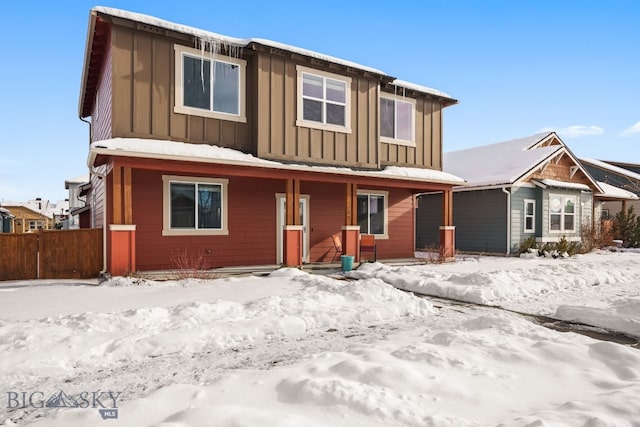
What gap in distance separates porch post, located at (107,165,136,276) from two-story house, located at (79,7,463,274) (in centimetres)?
2

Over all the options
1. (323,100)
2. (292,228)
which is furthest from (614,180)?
(292,228)

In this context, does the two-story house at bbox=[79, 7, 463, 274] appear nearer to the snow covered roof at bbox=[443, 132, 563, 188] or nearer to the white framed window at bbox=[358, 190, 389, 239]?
the white framed window at bbox=[358, 190, 389, 239]

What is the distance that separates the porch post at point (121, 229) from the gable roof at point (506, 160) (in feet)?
42.0

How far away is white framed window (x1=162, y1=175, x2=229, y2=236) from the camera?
1030cm

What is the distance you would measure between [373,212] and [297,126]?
4563 mm

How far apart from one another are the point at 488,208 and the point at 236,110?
11.9m

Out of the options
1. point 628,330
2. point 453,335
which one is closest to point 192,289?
point 453,335

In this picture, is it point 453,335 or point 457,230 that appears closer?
point 453,335

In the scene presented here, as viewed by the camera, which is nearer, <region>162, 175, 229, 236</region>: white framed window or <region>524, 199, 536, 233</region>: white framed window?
<region>162, 175, 229, 236</region>: white framed window

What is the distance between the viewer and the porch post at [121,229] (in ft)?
27.3

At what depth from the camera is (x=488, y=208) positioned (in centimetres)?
1692

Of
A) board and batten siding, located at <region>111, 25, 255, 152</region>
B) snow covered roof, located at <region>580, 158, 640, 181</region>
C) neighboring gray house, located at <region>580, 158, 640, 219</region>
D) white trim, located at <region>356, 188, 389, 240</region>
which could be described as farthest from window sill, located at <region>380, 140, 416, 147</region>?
snow covered roof, located at <region>580, 158, 640, 181</region>

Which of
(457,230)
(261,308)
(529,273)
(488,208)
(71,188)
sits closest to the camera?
(261,308)

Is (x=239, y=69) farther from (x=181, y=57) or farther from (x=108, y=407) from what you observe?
(x=108, y=407)
